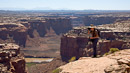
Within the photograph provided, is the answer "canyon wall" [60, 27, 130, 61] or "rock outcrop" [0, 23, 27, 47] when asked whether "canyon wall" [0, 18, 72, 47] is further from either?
"canyon wall" [60, 27, 130, 61]

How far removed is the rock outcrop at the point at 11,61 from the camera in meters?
37.8

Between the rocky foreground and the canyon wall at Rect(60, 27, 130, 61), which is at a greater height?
the rocky foreground

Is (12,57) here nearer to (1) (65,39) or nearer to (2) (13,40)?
(1) (65,39)

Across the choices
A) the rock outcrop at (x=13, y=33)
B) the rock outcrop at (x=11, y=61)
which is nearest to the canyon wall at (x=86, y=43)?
the rock outcrop at (x=11, y=61)

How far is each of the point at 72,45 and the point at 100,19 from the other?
372ft

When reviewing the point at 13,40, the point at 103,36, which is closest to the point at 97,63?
the point at 103,36

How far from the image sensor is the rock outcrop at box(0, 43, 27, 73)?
37794mm

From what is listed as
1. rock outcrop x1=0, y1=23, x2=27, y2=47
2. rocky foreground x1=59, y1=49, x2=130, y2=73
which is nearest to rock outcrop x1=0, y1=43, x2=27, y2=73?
rocky foreground x1=59, y1=49, x2=130, y2=73

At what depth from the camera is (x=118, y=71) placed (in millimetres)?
20109

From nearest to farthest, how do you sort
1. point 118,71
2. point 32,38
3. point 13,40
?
point 118,71 < point 13,40 < point 32,38

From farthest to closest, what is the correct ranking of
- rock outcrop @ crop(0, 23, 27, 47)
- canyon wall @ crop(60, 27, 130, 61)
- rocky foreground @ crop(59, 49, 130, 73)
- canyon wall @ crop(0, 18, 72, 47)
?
canyon wall @ crop(0, 18, 72, 47)
rock outcrop @ crop(0, 23, 27, 47)
canyon wall @ crop(60, 27, 130, 61)
rocky foreground @ crop(59, 49, 130, 73)

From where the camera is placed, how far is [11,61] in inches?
1609

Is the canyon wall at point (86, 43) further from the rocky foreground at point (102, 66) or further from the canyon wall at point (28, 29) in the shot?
the canyon wall at point (28, 29)

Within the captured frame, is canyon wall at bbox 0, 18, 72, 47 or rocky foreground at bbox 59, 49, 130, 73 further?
canyon wall at bbox 0, 18, 72, 47
